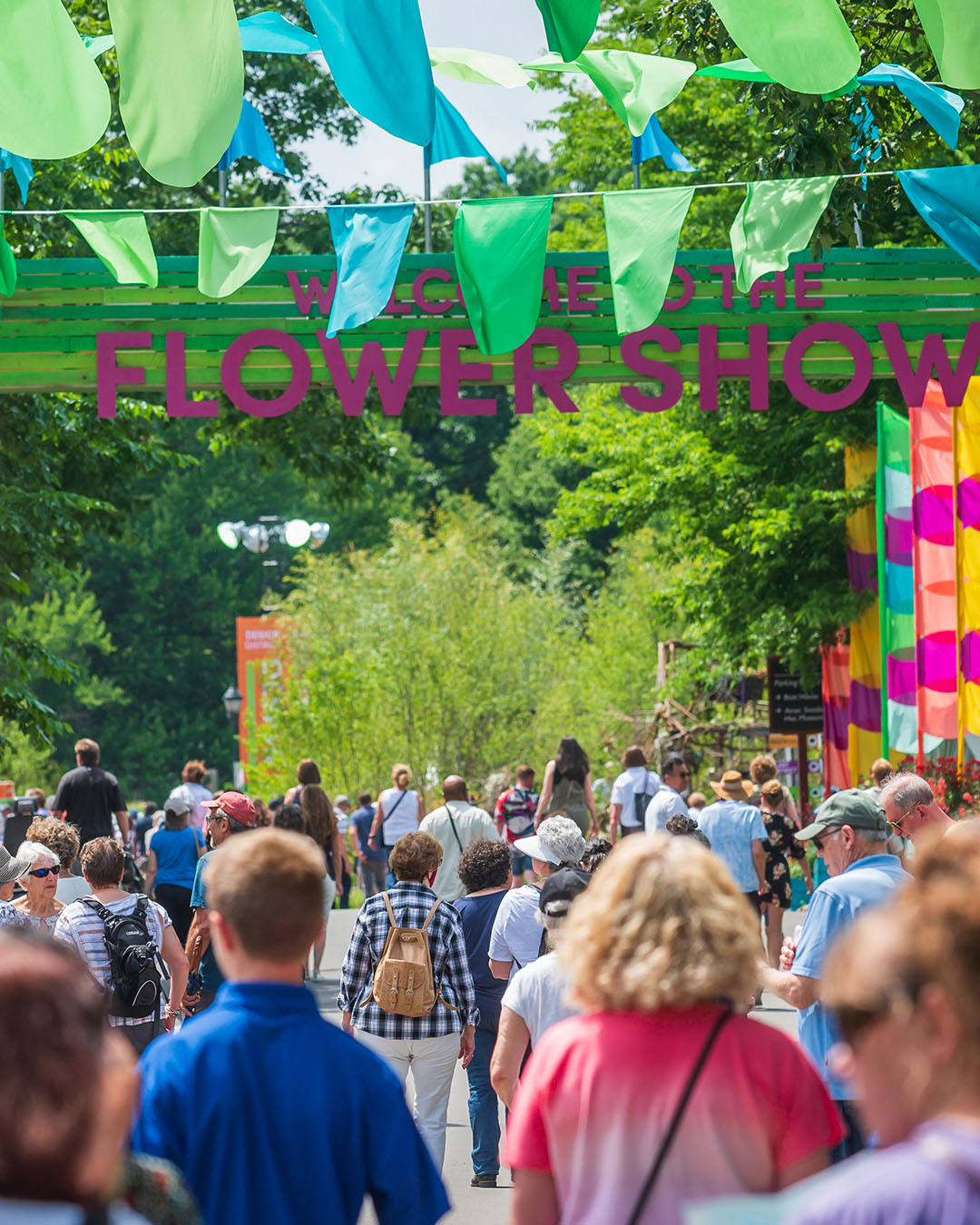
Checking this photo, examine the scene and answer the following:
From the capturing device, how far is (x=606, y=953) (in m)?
2.97

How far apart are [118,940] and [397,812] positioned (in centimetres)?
1137

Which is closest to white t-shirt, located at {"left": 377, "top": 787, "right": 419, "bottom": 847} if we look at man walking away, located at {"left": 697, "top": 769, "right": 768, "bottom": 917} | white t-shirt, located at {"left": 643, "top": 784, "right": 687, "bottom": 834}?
white t-shirt, located at {"left": 643, "top": 784, "right": 687, "bottom": 834}

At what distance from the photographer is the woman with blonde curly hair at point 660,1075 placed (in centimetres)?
283

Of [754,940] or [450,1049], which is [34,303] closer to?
[450,1049]

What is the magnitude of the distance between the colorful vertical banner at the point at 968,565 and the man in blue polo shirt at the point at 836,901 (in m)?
7.16

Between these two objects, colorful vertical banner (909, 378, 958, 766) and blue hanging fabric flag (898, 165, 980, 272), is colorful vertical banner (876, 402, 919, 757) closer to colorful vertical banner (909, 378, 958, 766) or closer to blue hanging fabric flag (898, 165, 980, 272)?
colorful vertical banner (909, 378, 958, 766)

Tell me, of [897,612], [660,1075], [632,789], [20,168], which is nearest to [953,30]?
[660,1075]

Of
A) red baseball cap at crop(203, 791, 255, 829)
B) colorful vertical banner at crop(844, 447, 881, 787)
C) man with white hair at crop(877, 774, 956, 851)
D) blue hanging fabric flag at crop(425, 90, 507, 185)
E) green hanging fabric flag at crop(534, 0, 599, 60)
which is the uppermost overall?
blue hanging fabric flag at crop(425, 90, 507, 185)

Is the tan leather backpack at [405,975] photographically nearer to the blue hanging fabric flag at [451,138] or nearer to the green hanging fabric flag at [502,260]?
the green hanging fabric flag at [502,260]

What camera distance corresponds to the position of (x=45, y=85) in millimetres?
7648

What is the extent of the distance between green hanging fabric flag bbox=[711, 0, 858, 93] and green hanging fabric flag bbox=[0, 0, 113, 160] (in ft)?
9.96

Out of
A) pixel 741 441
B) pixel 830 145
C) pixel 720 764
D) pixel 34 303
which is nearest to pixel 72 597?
pixel 720 764

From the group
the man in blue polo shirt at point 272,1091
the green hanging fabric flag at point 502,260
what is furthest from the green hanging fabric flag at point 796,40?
the man in blue polo shirt at point 272,1091

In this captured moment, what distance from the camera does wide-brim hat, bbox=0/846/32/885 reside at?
7.05 m
